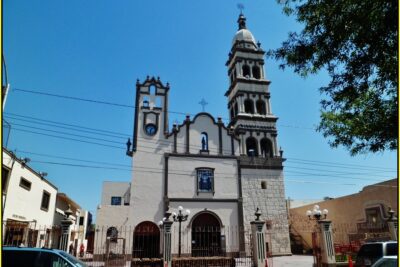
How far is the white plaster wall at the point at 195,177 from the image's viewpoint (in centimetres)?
2458

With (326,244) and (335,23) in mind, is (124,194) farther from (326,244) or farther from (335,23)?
(335,23)

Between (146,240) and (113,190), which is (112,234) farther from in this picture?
(113,190)

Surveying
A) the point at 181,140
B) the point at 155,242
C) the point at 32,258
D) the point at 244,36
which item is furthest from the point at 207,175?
the point at 32,258

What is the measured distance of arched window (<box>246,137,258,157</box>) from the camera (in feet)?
90.6

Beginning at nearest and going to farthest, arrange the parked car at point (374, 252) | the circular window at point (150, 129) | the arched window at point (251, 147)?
the parked car at point (374, 252) < the circular window at point (150, 129) < the arched window at point (251, 147)

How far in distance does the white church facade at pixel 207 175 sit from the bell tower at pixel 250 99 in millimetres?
97

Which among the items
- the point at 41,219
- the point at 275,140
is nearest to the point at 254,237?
the point at 275,140

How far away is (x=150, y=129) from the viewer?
25.8 metres

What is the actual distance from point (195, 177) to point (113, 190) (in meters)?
14.4

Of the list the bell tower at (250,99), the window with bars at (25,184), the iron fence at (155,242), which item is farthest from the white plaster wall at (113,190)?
the bell tower at (250,99)

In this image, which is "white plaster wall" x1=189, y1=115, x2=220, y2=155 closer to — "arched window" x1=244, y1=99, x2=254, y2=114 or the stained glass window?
the stained glass window

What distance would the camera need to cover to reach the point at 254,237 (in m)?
14.3

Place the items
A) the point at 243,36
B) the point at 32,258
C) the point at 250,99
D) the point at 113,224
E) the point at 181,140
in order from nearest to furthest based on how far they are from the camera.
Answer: the point at 32,258
the point at 113,224
the point at 181,140
the point at 250,99
the point at 243,36

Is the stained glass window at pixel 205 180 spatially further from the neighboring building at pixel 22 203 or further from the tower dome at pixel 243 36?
the tower dome at pixel 243 36
